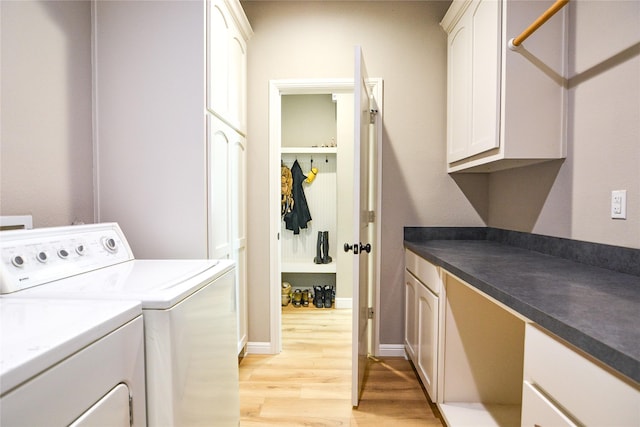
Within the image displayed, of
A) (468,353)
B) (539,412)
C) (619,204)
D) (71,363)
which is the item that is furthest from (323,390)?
(619,204)

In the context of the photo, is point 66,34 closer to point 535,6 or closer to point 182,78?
point 182,78

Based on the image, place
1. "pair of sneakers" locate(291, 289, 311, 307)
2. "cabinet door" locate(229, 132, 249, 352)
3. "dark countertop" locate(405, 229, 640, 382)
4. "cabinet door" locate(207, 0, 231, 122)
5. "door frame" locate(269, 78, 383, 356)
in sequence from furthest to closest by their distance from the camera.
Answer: "pair of sneakers" locate(291, 289, 311, 307)
"door frame" locate(269, 78, 383, 356)
"cabinet door" locate(229, 132, 249, 352)
"cabinet door" locate(207, 0, 231, 122)
"dark countertop" locate(405, 229, 640, 382)

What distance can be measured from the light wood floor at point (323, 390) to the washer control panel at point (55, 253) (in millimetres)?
1098

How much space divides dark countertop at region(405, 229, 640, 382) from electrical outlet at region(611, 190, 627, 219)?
0.22m

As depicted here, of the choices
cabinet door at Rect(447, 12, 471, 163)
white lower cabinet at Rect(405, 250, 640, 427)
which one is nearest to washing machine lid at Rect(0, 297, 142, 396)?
white lower cabinet at Rect(405, 250, 640, 427)

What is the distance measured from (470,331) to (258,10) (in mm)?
2539

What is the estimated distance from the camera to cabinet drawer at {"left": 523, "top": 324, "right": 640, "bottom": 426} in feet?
1.89

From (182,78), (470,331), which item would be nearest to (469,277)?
(470,331)

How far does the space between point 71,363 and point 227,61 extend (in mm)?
1748

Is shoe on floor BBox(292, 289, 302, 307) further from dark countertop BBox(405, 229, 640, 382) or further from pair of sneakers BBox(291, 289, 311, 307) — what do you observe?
dark countertop BBox(405, 229, 640, 382)

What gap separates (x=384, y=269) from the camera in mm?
2342

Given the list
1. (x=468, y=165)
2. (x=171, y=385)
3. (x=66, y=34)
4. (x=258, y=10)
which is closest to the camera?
(x=171, y=385)

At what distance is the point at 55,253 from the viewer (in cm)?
112

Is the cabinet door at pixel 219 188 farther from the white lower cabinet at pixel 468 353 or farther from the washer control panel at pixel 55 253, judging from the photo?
the white lower cabinet at pixel 468 353
